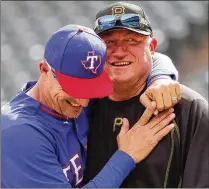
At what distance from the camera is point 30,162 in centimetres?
168

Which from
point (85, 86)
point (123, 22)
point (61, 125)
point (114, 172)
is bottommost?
point (114, 172)

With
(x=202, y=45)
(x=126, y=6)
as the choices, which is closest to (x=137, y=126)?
(x=126, y=6)

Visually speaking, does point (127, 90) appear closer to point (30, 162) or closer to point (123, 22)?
point (123, 22)

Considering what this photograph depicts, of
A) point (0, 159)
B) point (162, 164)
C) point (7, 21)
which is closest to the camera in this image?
point (0, 159)

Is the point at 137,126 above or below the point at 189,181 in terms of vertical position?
above

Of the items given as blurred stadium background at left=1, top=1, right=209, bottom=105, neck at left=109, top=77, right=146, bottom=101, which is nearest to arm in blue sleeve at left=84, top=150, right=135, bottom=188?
neck at left=109, top=77, right=146, bottom=101

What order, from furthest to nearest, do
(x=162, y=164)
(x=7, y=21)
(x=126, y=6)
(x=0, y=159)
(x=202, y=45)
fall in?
(x=7, y=21) < (x=202, y=45) < (x=126, y=6) < (x=162, y=164) < (x=0, y=159)

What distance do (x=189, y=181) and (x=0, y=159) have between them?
1.80 ft

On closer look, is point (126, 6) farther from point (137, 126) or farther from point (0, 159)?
point (0, 159)

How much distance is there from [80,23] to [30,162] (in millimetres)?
1751

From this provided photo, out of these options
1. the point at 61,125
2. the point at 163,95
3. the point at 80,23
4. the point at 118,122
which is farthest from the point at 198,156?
the point at 80,23

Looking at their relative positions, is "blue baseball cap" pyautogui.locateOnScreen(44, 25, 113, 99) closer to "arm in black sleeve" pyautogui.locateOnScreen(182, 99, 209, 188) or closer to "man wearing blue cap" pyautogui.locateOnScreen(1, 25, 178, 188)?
"man wearing blue cap" pyautogui.locateOnScreen(1, 25, 178, 188)

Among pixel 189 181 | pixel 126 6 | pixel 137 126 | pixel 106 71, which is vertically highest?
pixel 126 6

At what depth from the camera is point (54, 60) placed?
5.68ft
